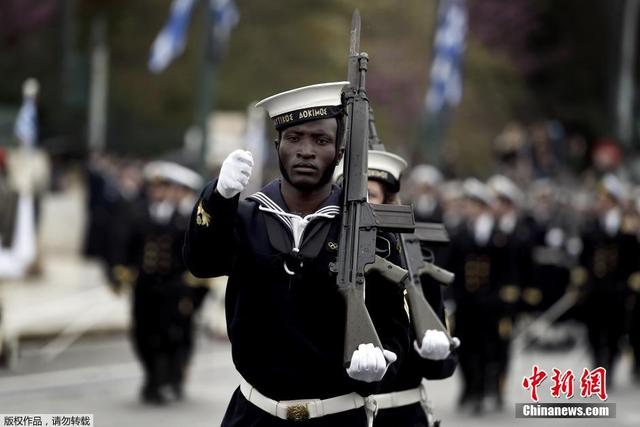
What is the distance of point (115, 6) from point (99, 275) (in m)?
13.8

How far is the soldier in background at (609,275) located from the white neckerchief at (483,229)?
2242 millimetres

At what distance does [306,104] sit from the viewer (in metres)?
5.41

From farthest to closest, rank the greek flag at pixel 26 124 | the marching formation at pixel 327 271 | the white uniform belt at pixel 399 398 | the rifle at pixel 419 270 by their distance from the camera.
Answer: the greek flag at pixel 26 124 → the white uniform belt at pixel 399 398 → the rifle at pixel 419 270 → the marching formation at pixel 327 271

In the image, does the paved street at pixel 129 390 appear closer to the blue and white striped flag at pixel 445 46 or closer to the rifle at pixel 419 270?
the rifle at pixel 419 270

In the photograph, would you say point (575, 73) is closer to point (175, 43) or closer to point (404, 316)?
point (175, 43)

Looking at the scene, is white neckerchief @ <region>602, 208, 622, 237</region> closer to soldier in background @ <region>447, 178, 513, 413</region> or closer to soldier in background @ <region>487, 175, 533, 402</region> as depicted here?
soldier in background @ <region>487, 175, 533, 402</region>

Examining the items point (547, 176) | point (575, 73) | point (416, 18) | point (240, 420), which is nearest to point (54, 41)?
point (416, 18)

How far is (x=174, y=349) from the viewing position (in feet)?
45.3

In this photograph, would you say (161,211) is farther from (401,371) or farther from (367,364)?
(367,364)

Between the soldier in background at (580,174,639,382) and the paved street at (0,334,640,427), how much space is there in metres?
0.52

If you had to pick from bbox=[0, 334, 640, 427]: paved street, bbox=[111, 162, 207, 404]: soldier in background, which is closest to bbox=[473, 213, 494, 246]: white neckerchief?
bbox=[0, 334, 640, 427]: paved street

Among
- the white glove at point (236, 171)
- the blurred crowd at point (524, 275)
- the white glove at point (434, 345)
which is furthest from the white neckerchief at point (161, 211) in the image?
the white glove at point (236, 171)

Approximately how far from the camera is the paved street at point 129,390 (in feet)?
41.0

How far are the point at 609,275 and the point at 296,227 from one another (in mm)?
11392
